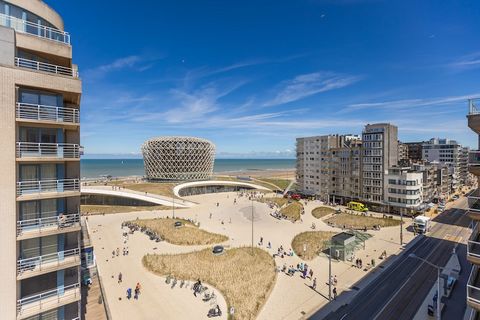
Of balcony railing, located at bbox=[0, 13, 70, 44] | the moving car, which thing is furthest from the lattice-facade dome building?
balcony railing, located at bbox=[0, 13, 70, 44]

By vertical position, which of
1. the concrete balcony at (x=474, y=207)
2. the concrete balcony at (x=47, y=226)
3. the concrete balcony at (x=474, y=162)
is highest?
the concrete balcony at (x=474, y=162)

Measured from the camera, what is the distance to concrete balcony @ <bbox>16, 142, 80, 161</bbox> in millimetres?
13227

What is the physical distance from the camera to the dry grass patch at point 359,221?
177 ft

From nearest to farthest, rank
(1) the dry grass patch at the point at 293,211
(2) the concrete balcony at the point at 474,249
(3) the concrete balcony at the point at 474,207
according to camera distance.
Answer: (2) the concrete balcony at the point at 474,249, (3) the concrete balcony at the point at 474,207, (1) the dry grass patch at the point at 293,211

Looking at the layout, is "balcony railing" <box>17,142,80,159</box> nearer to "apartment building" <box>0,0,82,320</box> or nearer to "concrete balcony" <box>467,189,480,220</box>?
"apartment building" <box>0,0,82,320</box>

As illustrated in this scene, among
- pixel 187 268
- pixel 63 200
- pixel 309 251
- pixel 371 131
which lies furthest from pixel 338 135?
pixel 63 200

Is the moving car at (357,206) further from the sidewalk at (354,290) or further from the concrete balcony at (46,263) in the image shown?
the concrete balcony at (46,263)

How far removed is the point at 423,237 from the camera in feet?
152

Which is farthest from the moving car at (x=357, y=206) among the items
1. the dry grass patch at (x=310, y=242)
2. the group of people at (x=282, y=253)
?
the group of people at (x=282, y=253)

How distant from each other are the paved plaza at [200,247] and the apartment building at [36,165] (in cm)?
1175

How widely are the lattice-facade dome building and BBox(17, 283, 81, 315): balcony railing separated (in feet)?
310

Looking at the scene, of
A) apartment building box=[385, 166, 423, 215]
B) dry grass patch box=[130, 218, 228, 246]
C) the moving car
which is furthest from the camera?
the moving car

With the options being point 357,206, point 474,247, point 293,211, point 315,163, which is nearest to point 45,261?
point 474,247

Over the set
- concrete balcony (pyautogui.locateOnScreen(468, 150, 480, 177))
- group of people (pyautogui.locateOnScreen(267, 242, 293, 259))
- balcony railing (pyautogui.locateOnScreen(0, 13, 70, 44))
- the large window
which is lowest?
group of people (pyautogui.locateOnScreen(267, 242, 293, 259))
